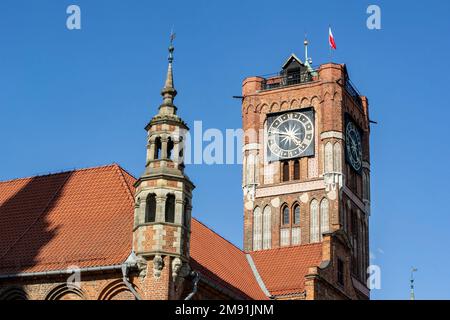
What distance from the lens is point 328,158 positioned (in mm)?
58656

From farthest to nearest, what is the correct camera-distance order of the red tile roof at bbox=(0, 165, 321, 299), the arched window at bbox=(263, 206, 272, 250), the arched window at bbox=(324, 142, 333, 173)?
the arched window at bbox=(324, 142, 333, 173)
the arched window at bbox=(263, 206, 272, 250)
the red tile roof at bbox=(0, 165, 321, 299)

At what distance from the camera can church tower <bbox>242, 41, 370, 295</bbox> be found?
58250 mm

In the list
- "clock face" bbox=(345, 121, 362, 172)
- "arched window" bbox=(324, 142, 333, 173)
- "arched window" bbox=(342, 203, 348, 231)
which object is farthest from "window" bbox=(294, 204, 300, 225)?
"clock face" bbox=(345, 121, 362, 172)

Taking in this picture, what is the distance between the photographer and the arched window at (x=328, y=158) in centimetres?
5834

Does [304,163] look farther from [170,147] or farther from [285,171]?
[170,147]

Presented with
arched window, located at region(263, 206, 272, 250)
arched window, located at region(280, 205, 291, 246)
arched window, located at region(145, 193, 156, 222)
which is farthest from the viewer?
arched window, located at region(263, 206, 272, 250)

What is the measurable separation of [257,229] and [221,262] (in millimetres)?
19613

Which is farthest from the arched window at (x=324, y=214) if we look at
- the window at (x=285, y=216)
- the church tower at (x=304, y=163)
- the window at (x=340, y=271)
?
the window at (x=340, y=271)

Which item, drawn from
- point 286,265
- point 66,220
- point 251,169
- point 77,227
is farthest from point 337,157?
point 77,227

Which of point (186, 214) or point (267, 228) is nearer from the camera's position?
point (186, 214)

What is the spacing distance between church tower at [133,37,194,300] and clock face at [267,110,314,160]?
90.3ft

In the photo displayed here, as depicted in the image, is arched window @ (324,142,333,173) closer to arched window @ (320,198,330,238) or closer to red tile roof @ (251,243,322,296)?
arched window @ (320,198,330,238)

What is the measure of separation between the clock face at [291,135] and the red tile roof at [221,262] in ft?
51.6
